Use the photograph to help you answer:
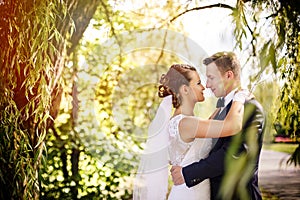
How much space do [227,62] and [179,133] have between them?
0.35m

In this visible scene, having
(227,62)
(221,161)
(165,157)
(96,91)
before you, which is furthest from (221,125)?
(96,91)

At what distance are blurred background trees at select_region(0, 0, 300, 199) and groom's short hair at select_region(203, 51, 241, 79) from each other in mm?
66

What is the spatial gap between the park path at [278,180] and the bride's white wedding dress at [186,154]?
2.44 m

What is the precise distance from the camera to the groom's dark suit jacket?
224 centimetres

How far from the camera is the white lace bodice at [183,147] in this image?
7.98 ft

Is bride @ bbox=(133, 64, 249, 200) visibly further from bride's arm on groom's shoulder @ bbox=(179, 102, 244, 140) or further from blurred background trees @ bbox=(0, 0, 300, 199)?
blurred background trees @ bbox=(0, 0, 300, 199)

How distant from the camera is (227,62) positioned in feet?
7.82

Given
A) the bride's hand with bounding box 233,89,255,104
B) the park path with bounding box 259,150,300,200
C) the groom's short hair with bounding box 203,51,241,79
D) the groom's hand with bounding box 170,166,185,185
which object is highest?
the groom's short hair with bounding box 203,51,241,79

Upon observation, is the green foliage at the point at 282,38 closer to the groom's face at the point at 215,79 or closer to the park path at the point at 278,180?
the groom's face at the point at 215,79

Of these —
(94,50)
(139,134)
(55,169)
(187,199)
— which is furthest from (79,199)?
(187,199)

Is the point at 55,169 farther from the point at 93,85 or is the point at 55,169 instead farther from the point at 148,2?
the point at 148,2

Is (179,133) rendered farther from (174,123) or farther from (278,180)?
(278,180)

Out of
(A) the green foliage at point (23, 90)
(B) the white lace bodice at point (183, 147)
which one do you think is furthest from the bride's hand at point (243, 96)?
(A) the green foliage at point (23, 90)

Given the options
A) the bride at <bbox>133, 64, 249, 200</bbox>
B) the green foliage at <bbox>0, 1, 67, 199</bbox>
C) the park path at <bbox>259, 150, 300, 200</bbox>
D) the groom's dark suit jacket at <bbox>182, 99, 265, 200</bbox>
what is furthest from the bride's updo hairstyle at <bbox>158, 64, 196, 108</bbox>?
the park path at <bbox>259, 150, 300, 200</bbox>
